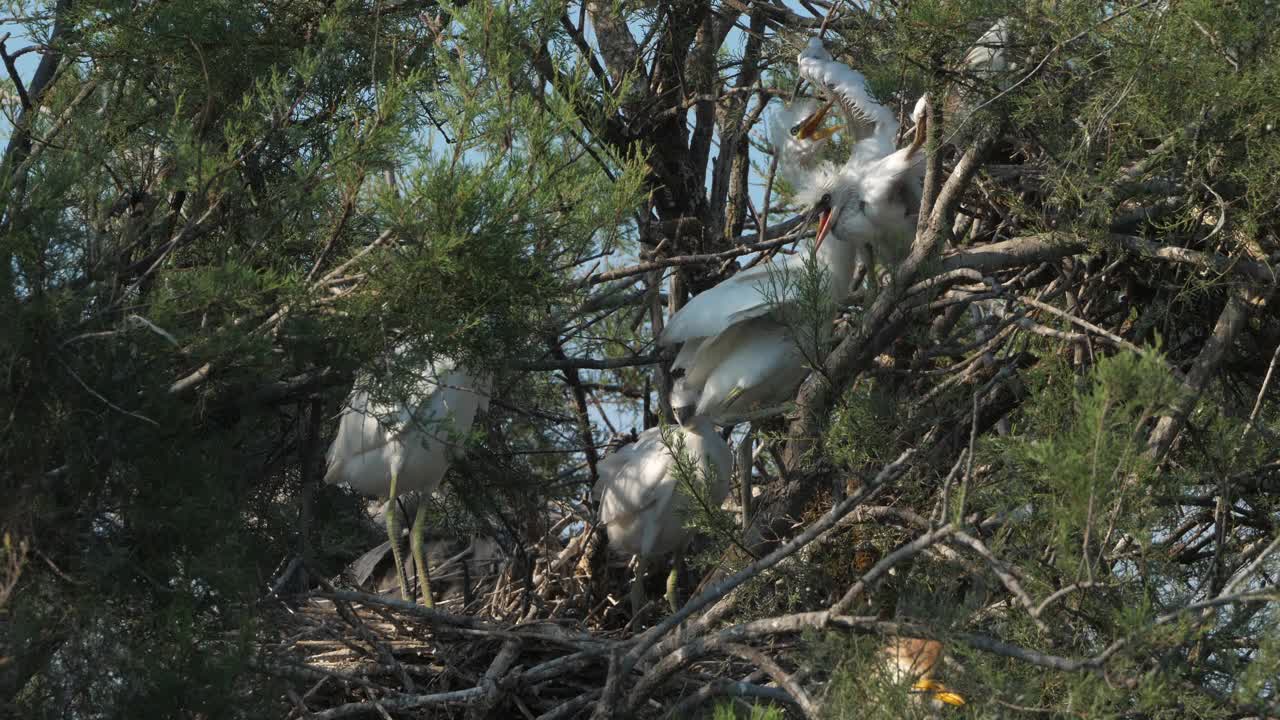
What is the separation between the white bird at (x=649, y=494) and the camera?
354 centimetres

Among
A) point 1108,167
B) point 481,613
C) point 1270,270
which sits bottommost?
point 481,613

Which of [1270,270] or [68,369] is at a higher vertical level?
[68,369]

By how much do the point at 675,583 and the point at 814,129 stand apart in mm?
1265

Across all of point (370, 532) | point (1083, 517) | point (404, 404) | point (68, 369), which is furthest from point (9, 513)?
point (370, 532)

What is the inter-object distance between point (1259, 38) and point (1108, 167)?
30 cm

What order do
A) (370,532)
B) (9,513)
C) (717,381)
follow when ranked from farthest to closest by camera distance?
(370,532)
(717,381)
(9,513)

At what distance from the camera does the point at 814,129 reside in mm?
3518

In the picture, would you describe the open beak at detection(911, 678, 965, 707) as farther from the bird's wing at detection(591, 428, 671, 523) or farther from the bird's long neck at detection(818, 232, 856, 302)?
the bird's wing at detection(591, 428, 671, 523)

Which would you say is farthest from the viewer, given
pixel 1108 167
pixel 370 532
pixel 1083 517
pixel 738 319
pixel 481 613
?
pixel 370 532

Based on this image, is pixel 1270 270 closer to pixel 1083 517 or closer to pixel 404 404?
pixel 1083 517

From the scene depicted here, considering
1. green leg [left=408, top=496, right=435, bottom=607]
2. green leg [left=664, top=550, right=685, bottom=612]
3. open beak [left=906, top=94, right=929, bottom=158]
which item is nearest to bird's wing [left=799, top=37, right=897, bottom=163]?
open beak [left=906, top=94, right=929, bottom=158]

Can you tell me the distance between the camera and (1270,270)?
2.44 m

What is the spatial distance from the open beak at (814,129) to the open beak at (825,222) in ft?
1.13

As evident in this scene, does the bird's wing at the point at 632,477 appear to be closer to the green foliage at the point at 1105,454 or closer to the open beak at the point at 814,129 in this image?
the open beak at the point at 814,129
